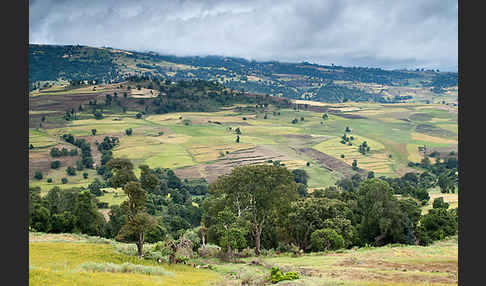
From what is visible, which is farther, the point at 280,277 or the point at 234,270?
the point at 234,270

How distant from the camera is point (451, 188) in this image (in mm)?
101750

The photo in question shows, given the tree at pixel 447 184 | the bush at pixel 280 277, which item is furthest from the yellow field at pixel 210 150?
the bush at pixel 280 277

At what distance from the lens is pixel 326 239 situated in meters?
46.2

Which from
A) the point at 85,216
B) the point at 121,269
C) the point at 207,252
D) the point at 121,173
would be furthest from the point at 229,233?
the point at 85,216

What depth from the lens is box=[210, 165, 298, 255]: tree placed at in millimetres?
46656

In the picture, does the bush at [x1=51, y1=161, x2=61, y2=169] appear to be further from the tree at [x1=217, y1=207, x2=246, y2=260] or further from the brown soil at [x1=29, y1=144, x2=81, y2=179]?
the tree at [x1=217, y1=207, x2=246, y2=260]

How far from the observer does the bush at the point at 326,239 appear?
148 ft

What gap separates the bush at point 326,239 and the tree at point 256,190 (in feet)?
18.3

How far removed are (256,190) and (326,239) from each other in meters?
10.8

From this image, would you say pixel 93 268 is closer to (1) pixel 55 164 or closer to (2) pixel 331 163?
(1) pixel 55 164

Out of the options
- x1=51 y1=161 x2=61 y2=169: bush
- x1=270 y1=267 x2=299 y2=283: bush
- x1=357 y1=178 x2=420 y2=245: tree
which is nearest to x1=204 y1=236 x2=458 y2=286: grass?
x1=270 y1=267 x2=299 y2=283: bush

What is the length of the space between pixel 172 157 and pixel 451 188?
99044mm

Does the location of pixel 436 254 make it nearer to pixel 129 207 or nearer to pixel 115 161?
pixel 129 207
